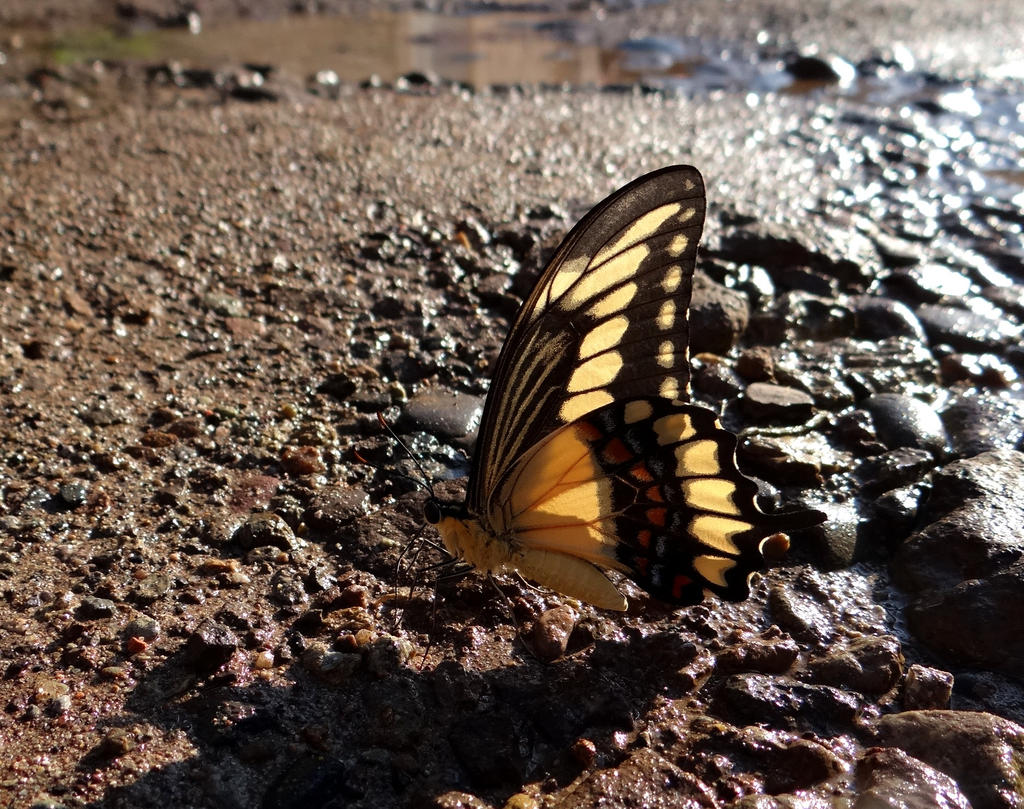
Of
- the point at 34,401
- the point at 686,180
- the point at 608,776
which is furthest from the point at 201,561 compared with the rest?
the point at 686,180

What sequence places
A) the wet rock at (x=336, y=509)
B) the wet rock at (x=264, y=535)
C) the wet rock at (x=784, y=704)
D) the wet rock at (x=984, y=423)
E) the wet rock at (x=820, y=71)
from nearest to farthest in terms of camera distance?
1. the wet rock at (x=784, y=704)
2. the wet rock at (x=264, y=535)
3. the wet rock at (x=336, y=509)
4. the wet rock at (x=984, y=423)
5. the wet rock at (x=820, y=71)

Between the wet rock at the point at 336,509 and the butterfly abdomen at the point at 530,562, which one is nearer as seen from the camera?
the butterfly abdomen at the point at 530,562

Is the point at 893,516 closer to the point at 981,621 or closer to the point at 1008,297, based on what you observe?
the point at 981,621

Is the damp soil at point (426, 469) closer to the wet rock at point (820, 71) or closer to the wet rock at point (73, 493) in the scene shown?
the wet rock at point (73, 493)

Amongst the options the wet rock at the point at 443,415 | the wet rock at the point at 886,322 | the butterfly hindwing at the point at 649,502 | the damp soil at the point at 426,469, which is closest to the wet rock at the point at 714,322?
the damp soil at the point at 426,469

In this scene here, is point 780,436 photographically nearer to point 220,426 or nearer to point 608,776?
point 608,776

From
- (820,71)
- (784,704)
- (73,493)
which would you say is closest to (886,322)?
(784,704)

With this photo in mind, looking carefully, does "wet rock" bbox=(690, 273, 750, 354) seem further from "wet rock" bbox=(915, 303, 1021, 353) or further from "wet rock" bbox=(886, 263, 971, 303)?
"wet rock" bbox=(886, 263, 971, 303)

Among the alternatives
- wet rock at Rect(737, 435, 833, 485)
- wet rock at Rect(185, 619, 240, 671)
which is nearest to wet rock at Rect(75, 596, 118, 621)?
wet rock at Rect(185, 619, 240, 671)
